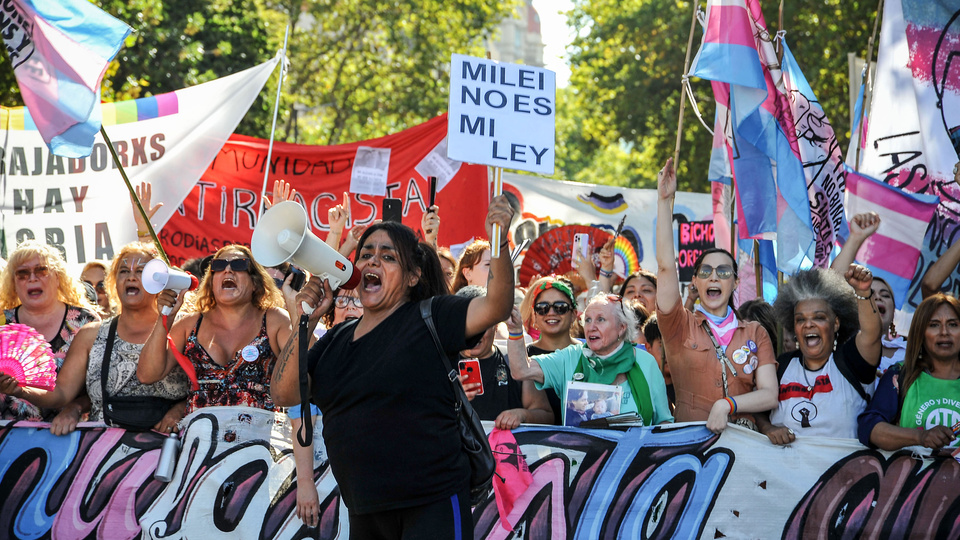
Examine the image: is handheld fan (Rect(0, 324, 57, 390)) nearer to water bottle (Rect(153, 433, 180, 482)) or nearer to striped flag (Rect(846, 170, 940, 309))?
water bottle (Rect(153, 433, 180, 482))

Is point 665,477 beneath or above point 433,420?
beneath

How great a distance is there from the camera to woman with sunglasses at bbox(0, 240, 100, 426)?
5.88 metres

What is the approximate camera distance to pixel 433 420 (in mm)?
3334

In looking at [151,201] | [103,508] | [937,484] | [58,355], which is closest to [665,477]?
[937,484]

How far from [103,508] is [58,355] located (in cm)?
93

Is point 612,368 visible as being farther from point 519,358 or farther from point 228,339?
point 228,339

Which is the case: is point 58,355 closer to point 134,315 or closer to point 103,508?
point 134,315

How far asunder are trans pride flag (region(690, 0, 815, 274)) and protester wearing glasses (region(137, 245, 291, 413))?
314 centimetres

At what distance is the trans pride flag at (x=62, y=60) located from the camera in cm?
565

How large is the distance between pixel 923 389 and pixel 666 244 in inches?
56.5

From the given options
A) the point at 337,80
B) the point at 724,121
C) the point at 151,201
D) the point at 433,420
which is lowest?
the point at 433,420

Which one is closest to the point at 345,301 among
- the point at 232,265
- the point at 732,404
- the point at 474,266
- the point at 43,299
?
the point at 474,266

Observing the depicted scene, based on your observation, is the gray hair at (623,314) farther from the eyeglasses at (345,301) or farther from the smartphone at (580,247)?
the smartphone at (580,247)

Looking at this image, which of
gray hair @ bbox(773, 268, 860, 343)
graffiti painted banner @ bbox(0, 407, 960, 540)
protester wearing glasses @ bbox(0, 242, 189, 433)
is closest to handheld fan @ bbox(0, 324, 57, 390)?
protester wearing glasses @ bbox(0, 242, 189, 433)
